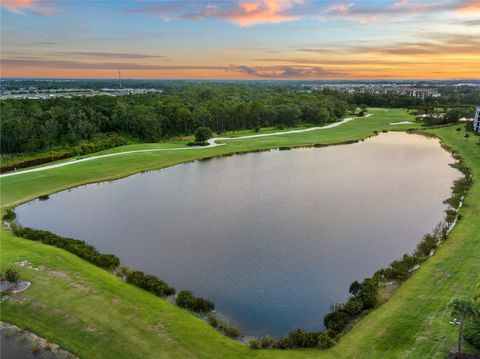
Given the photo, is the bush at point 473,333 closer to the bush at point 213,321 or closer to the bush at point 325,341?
the bush at point 325,341

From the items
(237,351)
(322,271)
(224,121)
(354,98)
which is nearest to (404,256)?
(322,271)

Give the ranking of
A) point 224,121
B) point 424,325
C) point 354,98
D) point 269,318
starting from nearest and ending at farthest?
point 424,325 → point 269,318 → point 224,121 → point 354,98

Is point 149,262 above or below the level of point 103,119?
below

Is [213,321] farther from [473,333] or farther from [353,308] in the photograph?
[473,333]

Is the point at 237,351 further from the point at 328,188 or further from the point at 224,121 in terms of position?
the point at 224,121

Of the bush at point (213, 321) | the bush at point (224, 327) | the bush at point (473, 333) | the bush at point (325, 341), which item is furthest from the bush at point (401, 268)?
the bush at point (213, 321)

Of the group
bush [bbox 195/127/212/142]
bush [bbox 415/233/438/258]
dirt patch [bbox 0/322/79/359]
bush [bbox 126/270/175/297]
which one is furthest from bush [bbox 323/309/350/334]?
bush [bbox 195/127/212/142]

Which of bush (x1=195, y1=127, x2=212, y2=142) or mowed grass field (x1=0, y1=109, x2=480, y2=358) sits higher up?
bush (x1=195, y1=127, x2=212, y2=142)

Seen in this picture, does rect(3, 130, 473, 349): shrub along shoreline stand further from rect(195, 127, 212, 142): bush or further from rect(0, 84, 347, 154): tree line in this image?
rect(195, 127, 212, 142): bush
